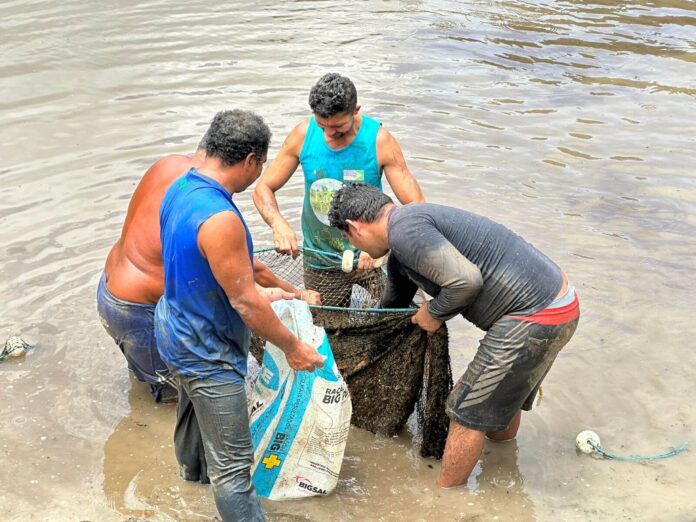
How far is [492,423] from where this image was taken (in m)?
4.11

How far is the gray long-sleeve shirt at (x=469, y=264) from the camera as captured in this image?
366 cm

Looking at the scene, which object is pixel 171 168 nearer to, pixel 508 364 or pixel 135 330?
pixel 135 330

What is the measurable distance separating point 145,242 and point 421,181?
13.4ft

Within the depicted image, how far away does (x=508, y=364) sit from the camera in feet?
12.9

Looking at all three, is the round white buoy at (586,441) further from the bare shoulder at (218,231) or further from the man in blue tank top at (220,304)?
the bare shoulder at (218,231)

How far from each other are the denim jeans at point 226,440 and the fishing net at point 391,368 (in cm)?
87

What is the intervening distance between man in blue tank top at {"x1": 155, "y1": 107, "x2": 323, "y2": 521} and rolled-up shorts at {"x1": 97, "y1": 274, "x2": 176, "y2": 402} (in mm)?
997

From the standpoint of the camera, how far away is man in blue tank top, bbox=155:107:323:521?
10.6 feet

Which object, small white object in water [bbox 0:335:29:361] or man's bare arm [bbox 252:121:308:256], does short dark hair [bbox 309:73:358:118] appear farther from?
small white object in water [bbox 0:335:29:361]

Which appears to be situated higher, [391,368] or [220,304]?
[220,304]

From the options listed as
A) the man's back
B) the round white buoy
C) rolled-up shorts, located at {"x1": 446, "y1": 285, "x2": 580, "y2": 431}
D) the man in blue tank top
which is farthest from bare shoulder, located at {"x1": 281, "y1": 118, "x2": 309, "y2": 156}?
the round white buoy

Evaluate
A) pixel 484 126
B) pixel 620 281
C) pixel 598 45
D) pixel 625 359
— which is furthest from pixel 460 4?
pixel 625 359

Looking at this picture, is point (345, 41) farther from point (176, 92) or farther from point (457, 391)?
point (457, 391)

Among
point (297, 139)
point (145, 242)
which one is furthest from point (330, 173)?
point (145, 242)
